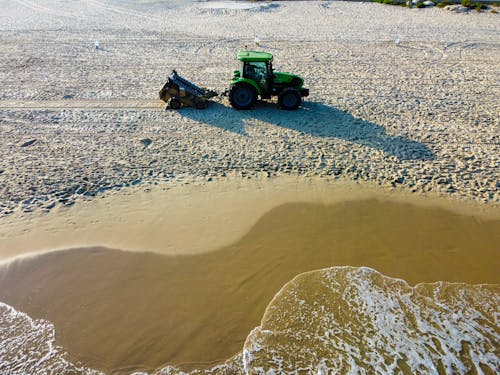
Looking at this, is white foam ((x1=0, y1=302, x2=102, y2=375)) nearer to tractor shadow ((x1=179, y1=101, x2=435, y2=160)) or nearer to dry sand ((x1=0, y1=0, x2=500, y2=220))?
dry sand ((x1=0, y1=0, x2=500, y2=220))

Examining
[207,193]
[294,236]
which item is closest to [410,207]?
[294,236]

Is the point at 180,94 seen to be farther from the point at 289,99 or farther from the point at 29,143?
the point at 29,143

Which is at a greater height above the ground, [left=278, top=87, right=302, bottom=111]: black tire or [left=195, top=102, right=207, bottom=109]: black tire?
[left=278, top=87, right=302, bottom=111]: black tire

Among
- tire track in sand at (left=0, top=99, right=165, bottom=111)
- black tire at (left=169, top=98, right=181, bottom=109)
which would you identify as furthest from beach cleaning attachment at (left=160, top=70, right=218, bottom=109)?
tire track in sand at (left=0, top=99, right=165, bottom=111)

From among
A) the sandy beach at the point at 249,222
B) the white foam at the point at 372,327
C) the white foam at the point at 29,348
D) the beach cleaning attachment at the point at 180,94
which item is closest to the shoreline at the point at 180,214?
the sandy beach at the point at 249,222

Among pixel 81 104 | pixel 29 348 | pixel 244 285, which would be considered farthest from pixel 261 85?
pixel 29 348

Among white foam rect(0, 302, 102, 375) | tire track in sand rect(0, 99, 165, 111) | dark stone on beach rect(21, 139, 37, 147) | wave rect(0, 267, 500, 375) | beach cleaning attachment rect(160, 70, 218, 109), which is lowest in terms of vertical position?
white foam rect(0, 302, 102, 375)
